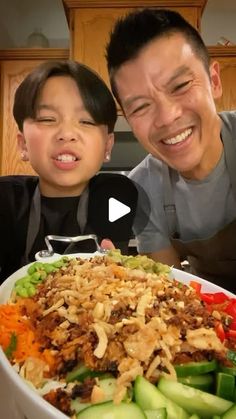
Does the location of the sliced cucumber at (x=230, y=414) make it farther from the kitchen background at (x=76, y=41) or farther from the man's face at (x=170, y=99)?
the kitchen background at (x=76, y=41)

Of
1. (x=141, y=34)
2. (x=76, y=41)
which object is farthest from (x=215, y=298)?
(x=76, y=41)

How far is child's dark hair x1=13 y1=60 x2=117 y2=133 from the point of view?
2.14 feet

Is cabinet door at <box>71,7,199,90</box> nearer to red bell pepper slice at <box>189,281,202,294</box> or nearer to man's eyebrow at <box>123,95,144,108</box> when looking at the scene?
man's eyebrow at <box>123,95,144,108</box>

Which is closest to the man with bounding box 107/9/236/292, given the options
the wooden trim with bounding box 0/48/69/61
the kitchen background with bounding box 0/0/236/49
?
the wooden trim with bounding box 0/48/69/61

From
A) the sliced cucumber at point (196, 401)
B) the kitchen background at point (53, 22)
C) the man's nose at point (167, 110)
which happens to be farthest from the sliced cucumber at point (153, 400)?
the kitchen background at point (53, 22)

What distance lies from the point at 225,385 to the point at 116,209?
1.29 ft

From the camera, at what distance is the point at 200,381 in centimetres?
37

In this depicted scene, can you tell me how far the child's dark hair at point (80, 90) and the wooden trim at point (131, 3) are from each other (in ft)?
4.66

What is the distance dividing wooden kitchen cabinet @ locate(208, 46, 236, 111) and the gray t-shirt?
1.22m

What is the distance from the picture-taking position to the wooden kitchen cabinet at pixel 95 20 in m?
1.95

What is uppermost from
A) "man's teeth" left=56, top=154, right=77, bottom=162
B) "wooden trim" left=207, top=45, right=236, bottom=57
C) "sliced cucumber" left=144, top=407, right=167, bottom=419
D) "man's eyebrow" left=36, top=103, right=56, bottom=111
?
"wooden trim" left=207, top=45, right=236, bottom=57

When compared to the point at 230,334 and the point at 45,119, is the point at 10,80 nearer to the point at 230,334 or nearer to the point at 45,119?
the point at 45,119

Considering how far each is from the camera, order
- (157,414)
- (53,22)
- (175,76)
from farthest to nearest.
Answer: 1. (53,22)
2. (175,76)
3. (157,414)

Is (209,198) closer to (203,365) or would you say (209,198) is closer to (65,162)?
(65,162)
